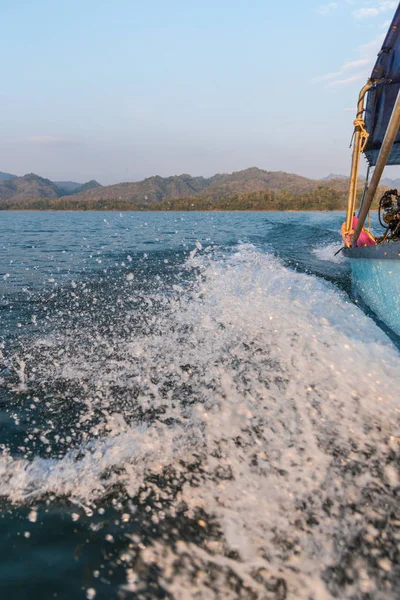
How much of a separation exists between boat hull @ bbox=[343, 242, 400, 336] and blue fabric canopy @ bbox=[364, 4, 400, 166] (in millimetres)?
3601

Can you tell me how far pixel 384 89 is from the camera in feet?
25.5

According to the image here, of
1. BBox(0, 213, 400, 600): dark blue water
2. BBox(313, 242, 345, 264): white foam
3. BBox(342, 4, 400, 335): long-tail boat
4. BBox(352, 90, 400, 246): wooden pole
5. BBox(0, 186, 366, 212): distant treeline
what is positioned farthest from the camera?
BBox(0, 186, 366, 212): distant treeline

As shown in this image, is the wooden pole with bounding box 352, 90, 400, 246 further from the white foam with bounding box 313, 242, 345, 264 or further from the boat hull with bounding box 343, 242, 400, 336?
the white foam with bounding box 313, 242, 345, 264

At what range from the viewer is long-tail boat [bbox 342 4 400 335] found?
5285mm

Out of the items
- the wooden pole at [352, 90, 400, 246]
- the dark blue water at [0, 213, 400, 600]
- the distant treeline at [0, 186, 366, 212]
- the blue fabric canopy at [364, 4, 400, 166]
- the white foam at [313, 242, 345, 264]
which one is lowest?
the dark blue water at [0, 213, 400, 600]

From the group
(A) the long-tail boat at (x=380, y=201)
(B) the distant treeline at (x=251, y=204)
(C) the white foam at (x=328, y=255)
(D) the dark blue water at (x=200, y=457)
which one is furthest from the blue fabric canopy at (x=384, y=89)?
(B) the distant treeline at (x=251, y=204)

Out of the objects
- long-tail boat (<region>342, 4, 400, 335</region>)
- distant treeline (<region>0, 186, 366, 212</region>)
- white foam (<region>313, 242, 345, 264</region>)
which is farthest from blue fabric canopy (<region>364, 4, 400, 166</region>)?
distant treeline (<region>0, 186, 366, 212</region>)

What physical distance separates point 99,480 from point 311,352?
3.41 meters

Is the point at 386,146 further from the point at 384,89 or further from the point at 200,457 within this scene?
the point at 384,89

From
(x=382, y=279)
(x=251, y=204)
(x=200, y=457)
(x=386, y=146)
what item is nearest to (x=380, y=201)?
(x=382, y=279)

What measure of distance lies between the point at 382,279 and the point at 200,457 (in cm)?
483

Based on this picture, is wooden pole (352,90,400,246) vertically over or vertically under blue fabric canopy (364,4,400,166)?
under

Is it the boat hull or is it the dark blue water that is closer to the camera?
the dark blue water

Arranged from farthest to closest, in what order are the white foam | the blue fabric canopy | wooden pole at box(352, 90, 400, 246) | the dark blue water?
1. the white foam
2. the blue fabric canopy
3. wooden pole at box(352, 90, 400, 246)
4. the dark blue water
